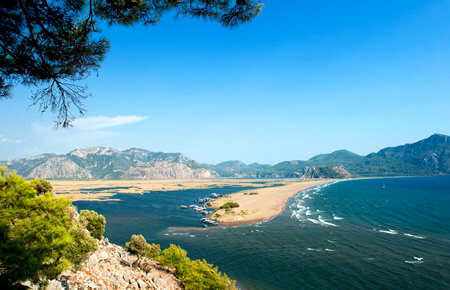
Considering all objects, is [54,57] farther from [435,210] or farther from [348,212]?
[435,210]

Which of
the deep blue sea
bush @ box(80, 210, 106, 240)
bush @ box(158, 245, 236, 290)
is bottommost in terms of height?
the deep blue sea

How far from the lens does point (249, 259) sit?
123 ft

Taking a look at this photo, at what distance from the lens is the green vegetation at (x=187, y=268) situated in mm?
23561

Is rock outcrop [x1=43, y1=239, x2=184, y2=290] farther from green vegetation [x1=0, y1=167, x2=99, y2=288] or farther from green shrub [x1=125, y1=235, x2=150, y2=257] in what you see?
green vegetation [x1=0, y1=167, x2=99, y2=288]

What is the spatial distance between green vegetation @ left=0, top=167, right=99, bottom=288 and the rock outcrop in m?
2.35

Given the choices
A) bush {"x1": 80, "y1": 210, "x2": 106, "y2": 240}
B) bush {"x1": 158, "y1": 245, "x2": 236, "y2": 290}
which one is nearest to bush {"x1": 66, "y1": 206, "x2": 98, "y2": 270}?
bush {"x1": 80, "y1": 210, "x2": 106, "y2": 240}

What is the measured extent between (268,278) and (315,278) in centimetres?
649

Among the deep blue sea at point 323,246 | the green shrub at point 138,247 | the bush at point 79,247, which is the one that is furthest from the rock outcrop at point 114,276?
the deep blue sea at point 323,246

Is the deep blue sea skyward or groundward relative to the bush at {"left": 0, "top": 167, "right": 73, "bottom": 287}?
groundward

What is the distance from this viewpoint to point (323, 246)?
41.8 metres

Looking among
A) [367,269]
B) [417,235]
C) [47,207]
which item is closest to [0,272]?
[47,207]

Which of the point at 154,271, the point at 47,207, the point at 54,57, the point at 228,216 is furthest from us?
the point at 228,216

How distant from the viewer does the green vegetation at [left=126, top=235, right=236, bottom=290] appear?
23561 mm

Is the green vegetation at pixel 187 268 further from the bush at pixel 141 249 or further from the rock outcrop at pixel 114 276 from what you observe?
the rock outcrop at pixel 114 276
